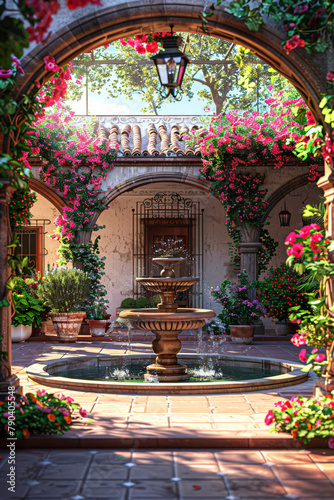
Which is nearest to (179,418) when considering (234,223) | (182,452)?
(182,452)

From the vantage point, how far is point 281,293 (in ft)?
32.6

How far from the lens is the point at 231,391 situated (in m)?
5.56

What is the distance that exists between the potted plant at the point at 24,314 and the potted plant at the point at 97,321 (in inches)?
38.8

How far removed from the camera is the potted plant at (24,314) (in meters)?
A: 9.48

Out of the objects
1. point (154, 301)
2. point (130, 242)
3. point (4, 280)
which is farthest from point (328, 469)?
point (130, 242)

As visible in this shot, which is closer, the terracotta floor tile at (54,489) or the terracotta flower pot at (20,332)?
the terracotta floor tile at (54,489)

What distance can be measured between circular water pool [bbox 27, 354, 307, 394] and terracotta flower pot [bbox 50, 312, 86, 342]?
233 cm

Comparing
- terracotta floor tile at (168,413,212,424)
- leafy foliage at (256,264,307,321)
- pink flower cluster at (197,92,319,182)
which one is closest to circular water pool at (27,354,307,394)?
terracotta floor tile at (168,413,212,424)

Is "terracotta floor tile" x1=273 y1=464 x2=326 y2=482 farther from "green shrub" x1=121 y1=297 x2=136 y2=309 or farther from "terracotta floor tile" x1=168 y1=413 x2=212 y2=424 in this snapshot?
"green shrub" x1=121 y1=297 x2=136 y2=309

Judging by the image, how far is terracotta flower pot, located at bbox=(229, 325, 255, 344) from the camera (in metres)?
9.72

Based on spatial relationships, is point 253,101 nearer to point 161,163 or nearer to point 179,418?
point 161,163

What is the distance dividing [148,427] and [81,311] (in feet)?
20.4

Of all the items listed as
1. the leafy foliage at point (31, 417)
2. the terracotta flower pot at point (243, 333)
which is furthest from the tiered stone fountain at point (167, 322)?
the terracotta flower pot at point (243, 333)

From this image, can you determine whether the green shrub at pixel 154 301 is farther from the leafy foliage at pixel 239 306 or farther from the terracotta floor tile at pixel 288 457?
the terracotta floor tile at pixel 288 457
